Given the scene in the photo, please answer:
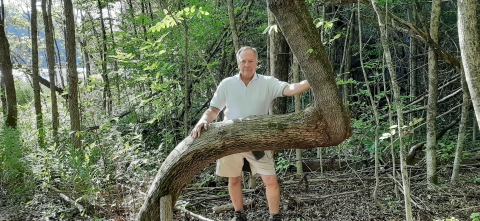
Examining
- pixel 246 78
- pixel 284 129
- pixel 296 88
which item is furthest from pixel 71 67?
pixel 284 129

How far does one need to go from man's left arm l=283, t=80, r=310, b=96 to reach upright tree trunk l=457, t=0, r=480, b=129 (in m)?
1.26

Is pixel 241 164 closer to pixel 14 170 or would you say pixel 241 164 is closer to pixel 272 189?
pixel 272 189

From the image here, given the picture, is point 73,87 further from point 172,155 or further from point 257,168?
point 257,168

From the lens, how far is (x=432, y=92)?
478 cm

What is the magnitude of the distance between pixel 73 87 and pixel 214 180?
3.12 metres

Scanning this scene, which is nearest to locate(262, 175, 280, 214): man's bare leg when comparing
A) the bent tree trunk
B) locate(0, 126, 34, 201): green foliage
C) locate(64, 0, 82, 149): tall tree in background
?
the bent tree trunk

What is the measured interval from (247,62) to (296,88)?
66cm

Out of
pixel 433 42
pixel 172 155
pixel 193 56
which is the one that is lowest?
pixel 172 155

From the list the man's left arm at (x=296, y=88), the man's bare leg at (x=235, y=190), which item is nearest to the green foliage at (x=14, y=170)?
the man's bare leg at (x=235, y=190)

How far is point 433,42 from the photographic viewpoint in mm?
4617

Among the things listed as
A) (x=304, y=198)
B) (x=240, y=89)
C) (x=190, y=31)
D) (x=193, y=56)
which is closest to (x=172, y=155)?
(x=240, y=89)

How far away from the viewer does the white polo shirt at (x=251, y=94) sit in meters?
3.94

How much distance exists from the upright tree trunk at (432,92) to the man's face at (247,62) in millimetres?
2468

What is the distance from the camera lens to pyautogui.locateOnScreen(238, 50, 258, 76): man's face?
396 cm
